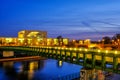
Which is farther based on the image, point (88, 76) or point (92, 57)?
point (88, 76)

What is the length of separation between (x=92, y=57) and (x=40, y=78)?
36144 mm

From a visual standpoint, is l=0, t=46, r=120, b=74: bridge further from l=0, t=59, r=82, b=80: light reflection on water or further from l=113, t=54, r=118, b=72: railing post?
l=0, t=59, r=82, b=80: light reflection on water

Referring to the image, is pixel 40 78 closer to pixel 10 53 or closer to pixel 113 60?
pixel 113 60

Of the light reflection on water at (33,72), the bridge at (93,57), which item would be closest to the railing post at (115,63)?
the bridge at (93,57)

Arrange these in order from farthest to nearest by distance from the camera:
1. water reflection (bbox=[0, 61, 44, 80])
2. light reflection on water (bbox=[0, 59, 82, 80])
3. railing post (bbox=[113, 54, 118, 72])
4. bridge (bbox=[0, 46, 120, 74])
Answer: water reflection (bbox=[0, 61, 44, 80]), light reflection on water (bbox=[0, 59, 82, 80]), bridge (bbox=[0, 46, 120, 74]), railing post (bbox=[113, 54, 118, 72])

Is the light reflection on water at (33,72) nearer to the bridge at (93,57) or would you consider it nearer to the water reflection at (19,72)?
the water reflection at (19,72)

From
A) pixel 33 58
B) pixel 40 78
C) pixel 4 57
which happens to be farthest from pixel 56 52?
pixel 33 58

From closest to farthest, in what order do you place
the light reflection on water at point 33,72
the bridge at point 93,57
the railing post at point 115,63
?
the railing post at point 115,63, the bridge at point 93,57, the light reflection on water at point 33,72

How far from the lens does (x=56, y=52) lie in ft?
224

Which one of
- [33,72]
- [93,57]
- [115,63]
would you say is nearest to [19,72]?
[33,72]

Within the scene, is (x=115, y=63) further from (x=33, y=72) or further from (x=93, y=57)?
(x=33, y=72)

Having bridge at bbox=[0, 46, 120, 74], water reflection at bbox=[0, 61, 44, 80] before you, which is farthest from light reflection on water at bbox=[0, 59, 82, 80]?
bridge at bbox=[0, 46, 120, 74]

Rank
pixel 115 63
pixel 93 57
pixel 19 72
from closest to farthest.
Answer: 1. pixel 115 63
2. pixel 93 57
3. pixel 19 72

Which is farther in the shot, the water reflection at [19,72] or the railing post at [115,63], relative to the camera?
the water reflection at [19,72]
